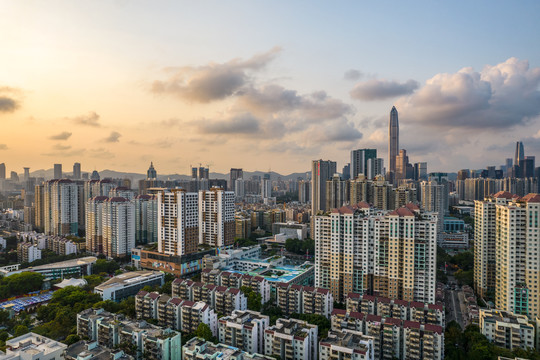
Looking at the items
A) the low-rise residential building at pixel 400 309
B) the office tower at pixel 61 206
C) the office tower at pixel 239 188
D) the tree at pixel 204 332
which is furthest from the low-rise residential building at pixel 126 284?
the office tower at pixel 239 188

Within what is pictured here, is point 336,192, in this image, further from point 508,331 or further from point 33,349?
point 33,349

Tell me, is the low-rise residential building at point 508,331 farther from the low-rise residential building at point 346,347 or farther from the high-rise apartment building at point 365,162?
the high-rise apartment building at point 365,162

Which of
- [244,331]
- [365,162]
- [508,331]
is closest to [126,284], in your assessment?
[244,331]

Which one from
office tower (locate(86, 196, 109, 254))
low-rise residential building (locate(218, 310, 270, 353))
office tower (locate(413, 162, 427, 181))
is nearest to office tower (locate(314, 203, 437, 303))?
low-rise residential building (locate(218, 310, 270, 353))

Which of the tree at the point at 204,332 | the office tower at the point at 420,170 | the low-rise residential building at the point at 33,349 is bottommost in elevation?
the tree at the point at 204,332

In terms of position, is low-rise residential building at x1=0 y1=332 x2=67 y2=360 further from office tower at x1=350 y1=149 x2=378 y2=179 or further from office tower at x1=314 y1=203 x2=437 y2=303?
office tower at x1=350 y1=149 x2=378 y2=179
